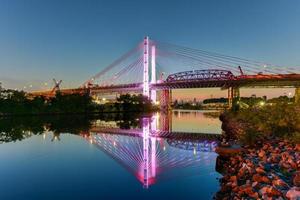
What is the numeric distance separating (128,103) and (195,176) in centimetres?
6801

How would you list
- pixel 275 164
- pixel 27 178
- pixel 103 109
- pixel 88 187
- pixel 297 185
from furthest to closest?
pixel 103 109, pixel 27 178, pixel 88 187, pixel 275 164, pixel 297 185

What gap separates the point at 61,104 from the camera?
224ft

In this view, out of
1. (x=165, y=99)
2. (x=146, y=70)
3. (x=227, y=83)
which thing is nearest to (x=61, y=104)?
(x=146, y=70)

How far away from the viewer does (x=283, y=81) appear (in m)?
58.4

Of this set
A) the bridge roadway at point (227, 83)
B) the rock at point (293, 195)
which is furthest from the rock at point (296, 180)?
the bridge roadway at point (227, 83)

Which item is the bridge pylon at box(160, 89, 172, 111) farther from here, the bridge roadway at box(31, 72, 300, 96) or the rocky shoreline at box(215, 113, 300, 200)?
the rocky shoreline at box(215, 113, 300, 200)

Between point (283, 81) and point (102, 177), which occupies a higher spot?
point (283, 81)

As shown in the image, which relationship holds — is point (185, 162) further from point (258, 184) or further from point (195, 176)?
point (258, 184)

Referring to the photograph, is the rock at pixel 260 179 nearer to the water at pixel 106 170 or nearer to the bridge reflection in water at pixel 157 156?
the water at pixel 106 170

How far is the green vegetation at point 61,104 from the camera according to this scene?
61406mm

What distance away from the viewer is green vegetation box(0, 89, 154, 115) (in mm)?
61406

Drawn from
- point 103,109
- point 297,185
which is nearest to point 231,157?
point 297,185

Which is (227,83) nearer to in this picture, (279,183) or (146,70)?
(146,70)

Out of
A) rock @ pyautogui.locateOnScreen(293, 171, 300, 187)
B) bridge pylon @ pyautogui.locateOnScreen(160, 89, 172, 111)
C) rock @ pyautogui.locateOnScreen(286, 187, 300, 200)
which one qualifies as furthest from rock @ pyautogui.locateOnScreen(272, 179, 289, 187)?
bridge pylon @ pyautogui.locateOnScreen(160, 89, 172, 111)
